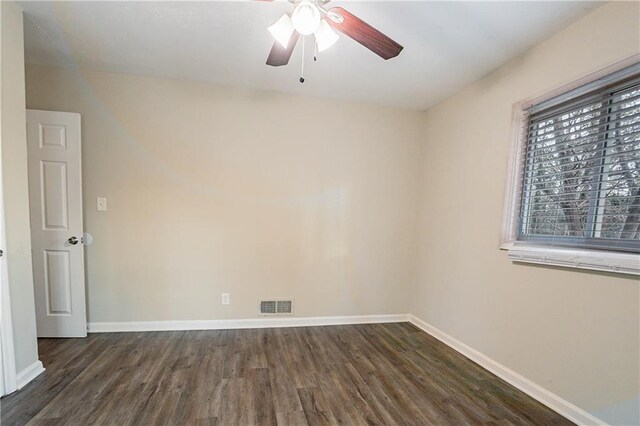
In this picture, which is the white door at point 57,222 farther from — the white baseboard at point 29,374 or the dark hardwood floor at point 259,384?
the white baseboard at point 29,374

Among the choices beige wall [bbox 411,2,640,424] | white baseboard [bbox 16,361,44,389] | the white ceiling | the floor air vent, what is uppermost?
the white ceiling

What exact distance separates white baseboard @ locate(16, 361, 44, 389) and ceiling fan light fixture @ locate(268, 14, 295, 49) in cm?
280

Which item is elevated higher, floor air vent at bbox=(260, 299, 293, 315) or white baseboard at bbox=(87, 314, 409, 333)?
floor air vent at bbox=(260, 299, 293, 315)

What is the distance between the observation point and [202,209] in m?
2.64

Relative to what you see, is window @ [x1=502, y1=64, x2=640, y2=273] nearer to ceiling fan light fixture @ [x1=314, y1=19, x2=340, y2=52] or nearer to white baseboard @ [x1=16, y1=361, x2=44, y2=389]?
ceiling fan light fixture @ [x1=314, y1=19, x2=340, y2=52]

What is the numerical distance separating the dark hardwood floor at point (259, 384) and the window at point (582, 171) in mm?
1117

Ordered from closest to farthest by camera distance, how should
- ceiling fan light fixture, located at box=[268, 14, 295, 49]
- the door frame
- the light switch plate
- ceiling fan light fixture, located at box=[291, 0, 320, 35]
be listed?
ceiling fan light fixture, located at box=[291, 0, 320, 35] → ceiling fan light fixture, located at box=[268, 14, 295, 49] → the door frame → the light switch plate

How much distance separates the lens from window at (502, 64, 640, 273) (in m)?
1.41

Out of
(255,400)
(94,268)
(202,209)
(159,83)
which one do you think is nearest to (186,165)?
(202,209)

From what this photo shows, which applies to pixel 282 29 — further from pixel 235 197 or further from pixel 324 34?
pixel 235 197

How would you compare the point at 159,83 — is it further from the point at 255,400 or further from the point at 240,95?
the point at 255,400

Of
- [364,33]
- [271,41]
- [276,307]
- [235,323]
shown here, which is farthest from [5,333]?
[364,33]

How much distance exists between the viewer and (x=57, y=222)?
2309 millimetres

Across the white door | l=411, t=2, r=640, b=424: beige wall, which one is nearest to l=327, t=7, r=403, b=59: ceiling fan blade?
l=411, t=2, r=640, b=424: beige wall
